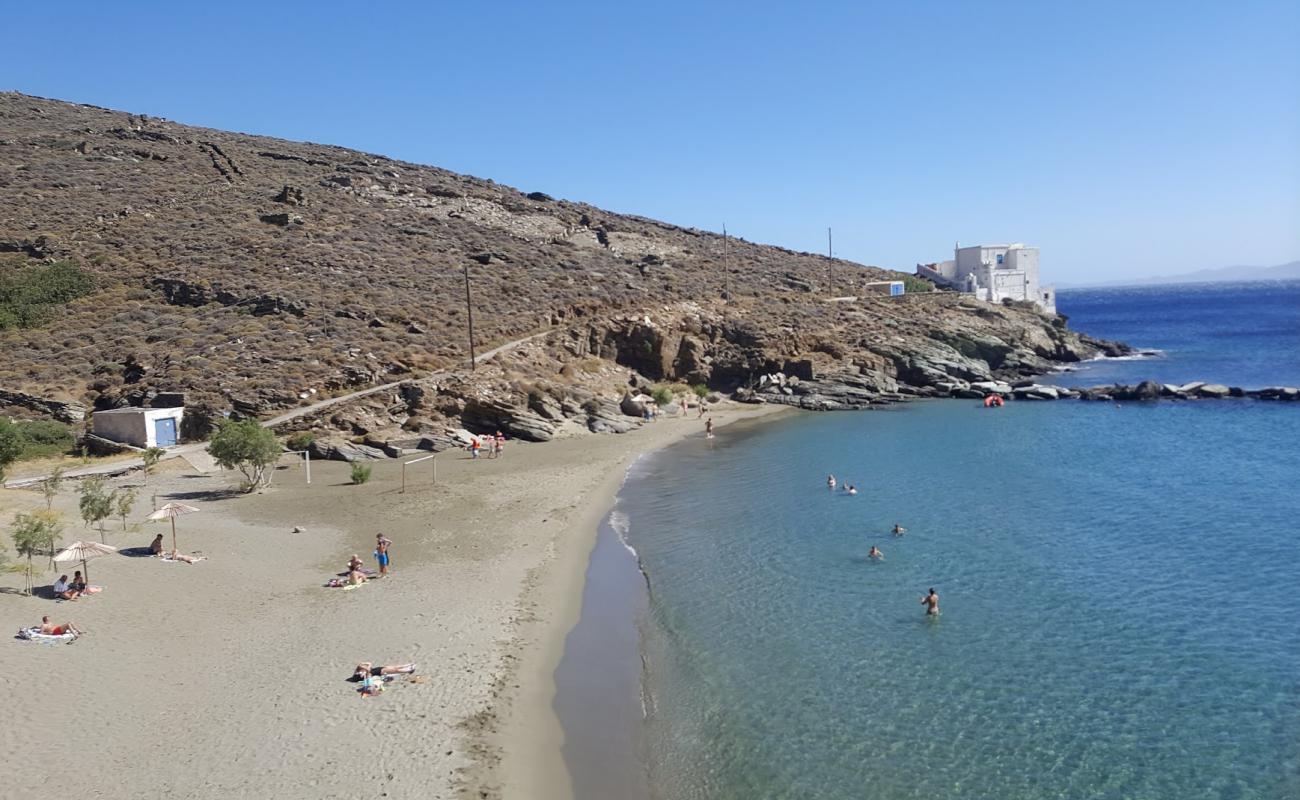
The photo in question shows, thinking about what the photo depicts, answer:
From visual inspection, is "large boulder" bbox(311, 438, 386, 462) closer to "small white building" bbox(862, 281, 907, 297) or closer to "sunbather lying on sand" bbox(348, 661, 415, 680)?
"sunbather lying on sand" bbox(348, 661, 415, 680)

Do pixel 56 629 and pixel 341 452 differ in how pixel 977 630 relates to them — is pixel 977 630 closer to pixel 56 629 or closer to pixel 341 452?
pixel 56 629

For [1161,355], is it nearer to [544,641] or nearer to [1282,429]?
[1282,429]

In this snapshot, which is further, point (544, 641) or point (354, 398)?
point (354, 398)

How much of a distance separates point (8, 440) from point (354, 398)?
13660mm

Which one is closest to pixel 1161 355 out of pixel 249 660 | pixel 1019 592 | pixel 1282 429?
pixel 1282 429

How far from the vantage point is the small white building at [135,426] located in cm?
3353

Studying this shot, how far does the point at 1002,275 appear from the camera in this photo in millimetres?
79188

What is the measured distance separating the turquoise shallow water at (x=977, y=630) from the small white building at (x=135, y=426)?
20.2m

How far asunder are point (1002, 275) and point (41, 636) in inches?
3152

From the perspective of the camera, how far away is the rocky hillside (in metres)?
A: 40.0

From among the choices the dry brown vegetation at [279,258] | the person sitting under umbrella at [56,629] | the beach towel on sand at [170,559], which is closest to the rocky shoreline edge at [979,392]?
the dry brown vegetation at [279,258]

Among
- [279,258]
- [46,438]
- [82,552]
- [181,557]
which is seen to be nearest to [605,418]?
[46,438]

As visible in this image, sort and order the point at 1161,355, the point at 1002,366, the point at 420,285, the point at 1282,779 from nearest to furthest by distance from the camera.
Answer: the point at 1282,779 → the point at 420,285 → the point at 1002,366 → the point at 1161,355

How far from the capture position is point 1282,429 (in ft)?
129
